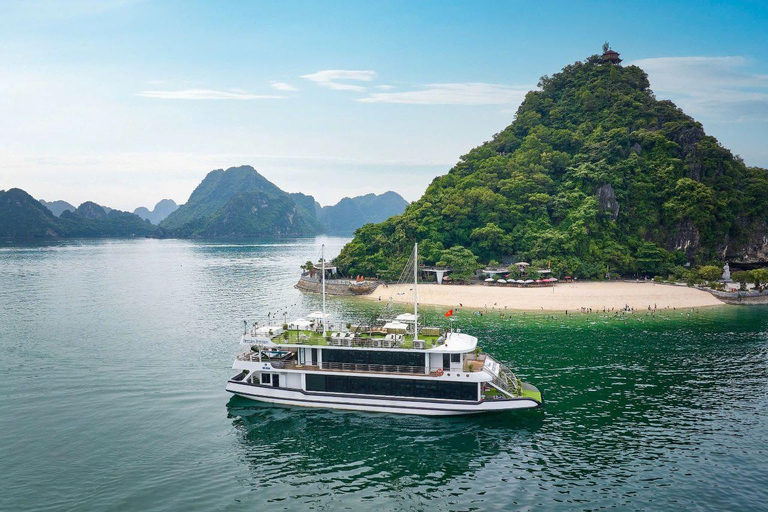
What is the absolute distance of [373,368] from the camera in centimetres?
3594

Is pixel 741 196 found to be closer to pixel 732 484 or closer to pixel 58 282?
pixel 732 484

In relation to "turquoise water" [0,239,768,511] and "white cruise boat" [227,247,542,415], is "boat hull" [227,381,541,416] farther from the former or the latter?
"turquoise water" [0,239,768,511]

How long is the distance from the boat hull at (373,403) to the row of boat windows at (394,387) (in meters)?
0.46

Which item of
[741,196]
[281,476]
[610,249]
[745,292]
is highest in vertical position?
[741,196]

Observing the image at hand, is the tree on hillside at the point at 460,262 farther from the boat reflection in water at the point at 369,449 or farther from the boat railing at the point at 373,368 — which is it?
the boat railing at the point at 373,368

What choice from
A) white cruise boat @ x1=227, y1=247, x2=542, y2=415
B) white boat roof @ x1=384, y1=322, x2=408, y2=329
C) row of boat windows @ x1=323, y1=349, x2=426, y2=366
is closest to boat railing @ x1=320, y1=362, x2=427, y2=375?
white cruise boat @ x1=227, y1=247, x2=542, y2=415

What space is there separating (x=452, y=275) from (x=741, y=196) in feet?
203

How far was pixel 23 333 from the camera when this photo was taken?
5753cm

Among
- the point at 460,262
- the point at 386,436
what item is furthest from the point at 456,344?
the point at 460,262

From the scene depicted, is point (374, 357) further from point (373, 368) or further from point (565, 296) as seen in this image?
point (565, 296)

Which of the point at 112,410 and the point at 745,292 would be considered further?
the point at 745,292

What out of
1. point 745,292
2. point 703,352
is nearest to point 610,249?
point 745,292

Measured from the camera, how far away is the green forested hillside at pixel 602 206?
327ft

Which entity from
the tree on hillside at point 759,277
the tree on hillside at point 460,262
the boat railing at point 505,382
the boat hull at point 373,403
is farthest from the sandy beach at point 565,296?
the boat hull at point 373,403
